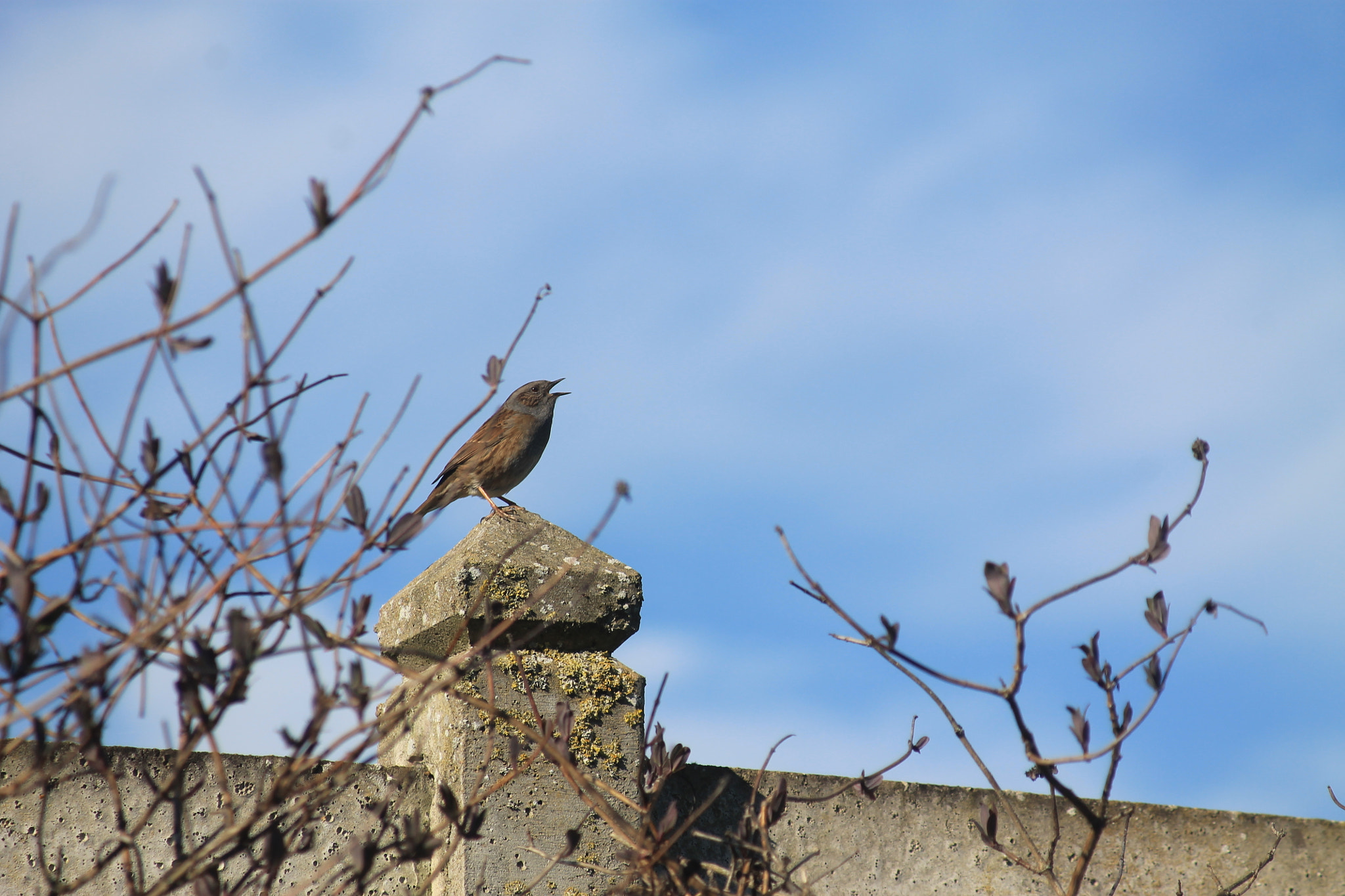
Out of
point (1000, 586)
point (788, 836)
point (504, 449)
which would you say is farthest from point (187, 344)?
point (504, 449)

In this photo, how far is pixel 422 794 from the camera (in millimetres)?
3451

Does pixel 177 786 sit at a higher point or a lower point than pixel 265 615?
lower

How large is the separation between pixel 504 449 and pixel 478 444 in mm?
377

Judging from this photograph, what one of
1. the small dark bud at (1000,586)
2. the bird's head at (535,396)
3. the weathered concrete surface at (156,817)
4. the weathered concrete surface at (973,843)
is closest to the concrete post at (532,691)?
the weathered concrete surface at (156,817)

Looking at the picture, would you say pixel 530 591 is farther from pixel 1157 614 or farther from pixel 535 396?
pixel 535 396

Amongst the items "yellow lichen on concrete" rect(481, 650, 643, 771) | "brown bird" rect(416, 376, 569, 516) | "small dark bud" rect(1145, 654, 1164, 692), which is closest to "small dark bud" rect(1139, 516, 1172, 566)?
"small dark bud" rect(1145, 654, 1164, 692)

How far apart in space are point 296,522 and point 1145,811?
3.41 metres

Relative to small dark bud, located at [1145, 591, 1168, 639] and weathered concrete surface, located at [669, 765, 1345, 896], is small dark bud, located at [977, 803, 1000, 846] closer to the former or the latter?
small dark bud, located at [1145, 591, 1168, 639]

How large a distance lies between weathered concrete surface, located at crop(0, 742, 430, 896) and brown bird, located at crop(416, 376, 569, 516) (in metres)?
2.39

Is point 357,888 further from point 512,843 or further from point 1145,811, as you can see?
point 1145,811

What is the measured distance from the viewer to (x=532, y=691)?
3250 millimetres

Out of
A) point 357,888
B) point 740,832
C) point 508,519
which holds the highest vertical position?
point 508,519

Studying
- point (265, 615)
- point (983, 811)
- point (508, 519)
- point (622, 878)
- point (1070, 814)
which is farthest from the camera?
point (1070, 814)

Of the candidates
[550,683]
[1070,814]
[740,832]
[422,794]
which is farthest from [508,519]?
[1070,814]
